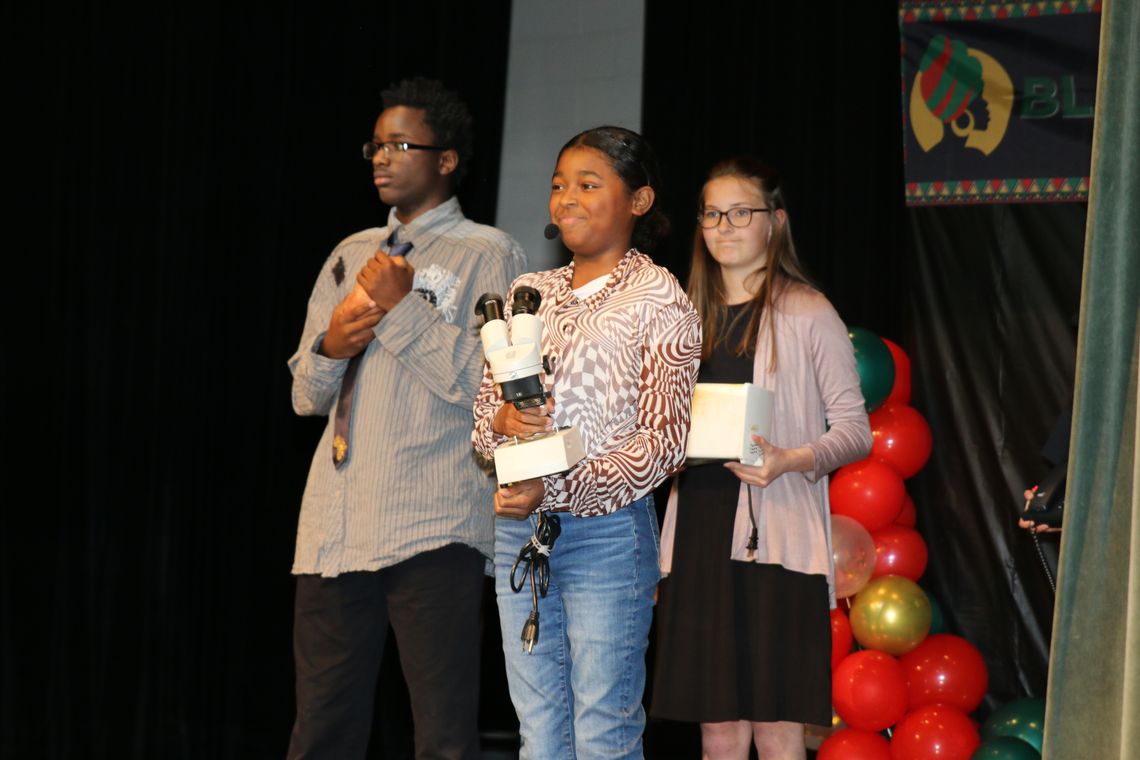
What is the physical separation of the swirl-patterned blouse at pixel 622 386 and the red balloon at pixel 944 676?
2100 millimetres

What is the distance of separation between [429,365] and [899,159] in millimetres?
→ 2457

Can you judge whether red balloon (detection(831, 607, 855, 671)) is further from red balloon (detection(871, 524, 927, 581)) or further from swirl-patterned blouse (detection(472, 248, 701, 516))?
swirl-patterned blouse (detection(472, 248, 701, 516))

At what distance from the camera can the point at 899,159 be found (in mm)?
4305

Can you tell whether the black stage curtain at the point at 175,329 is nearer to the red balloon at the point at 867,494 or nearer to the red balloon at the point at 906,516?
the red balloon at the point at 867,494

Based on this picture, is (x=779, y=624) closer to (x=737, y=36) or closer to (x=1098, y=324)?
(x=1098, y=324)

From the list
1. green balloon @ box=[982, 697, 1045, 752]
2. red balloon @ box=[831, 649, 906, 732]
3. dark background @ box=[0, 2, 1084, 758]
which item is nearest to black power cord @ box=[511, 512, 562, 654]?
red balloon @ box=[831, 649, 906, 732]

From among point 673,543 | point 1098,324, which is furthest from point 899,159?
point 1098,324

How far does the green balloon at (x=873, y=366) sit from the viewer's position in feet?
12.0

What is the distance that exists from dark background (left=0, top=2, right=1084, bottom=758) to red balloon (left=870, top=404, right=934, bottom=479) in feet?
1.36

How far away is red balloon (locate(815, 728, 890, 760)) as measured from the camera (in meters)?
3.52

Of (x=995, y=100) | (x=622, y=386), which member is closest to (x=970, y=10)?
(x=995, y=100)

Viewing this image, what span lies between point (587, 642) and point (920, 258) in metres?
2.80

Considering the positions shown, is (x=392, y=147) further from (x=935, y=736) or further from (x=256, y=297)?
(x=935, y=736)

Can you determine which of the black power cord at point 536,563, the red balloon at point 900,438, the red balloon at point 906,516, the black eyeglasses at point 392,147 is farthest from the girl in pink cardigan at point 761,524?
the red balloon at point 906,516
